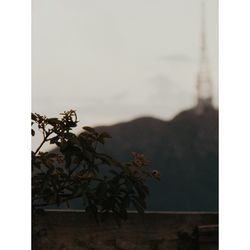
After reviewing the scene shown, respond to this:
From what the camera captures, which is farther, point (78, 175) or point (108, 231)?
point (108, 231)

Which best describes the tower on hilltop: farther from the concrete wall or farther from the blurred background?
the concrete wall

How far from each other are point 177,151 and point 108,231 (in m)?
0.40

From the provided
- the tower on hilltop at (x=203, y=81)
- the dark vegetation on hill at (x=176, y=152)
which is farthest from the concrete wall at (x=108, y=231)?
the tower on hilltop at (x=203, y=81)

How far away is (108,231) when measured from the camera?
7.67 ft

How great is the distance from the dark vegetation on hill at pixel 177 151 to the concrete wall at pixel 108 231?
0.05m

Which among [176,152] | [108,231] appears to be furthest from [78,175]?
[176,152]

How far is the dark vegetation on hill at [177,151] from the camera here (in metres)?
2.34

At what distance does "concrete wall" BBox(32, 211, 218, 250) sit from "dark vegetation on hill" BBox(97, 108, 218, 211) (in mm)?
53

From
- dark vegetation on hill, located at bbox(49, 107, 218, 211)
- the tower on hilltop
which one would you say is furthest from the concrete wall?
the tower on hilltop

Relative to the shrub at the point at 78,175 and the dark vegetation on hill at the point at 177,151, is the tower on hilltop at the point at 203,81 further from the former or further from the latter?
the shrub at the point at 78,175

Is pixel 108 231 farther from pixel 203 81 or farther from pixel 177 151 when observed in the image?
pixel 203 81

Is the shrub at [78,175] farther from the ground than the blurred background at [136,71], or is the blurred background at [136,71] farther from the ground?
the blurred background at [136,71]
